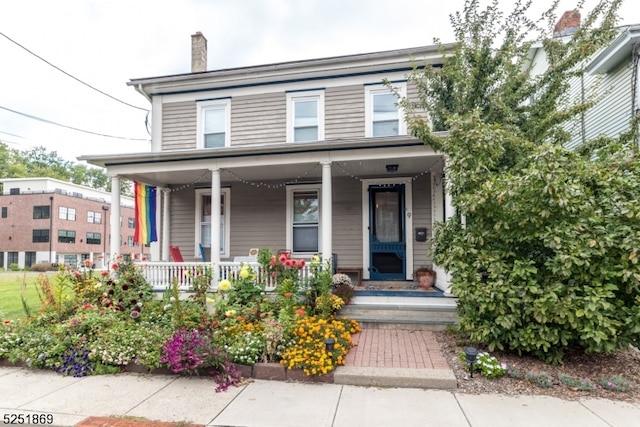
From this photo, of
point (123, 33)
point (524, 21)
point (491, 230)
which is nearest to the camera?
point (491, 230)

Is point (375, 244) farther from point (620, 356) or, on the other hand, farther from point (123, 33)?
point (123, 33)

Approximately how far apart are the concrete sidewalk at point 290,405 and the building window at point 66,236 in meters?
35.1

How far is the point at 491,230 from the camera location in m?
4.47

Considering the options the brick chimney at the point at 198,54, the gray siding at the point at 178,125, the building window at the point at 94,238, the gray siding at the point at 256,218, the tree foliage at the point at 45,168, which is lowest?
the building window at the point at 94,238

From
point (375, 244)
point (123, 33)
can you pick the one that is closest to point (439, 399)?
point (375, 244)

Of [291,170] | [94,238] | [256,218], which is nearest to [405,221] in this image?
[291,170]

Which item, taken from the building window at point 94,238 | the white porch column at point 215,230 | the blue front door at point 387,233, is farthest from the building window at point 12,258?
the blue front door at point 387,233

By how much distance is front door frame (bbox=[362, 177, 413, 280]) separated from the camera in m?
8.00

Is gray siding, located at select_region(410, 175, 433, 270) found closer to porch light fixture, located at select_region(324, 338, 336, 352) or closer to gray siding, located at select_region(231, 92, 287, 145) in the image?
gray siding, located at select_region(231, 92, 287, 145)

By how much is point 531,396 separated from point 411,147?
417 centimetres

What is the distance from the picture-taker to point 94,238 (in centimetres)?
3694

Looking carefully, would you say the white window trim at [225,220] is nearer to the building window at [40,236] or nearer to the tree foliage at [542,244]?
the tree foliage at [542,244]

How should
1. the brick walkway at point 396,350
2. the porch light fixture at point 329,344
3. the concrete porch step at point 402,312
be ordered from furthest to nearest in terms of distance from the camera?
the concrete porch step at point 402,312
the brick walkway at point 396,350
the porch light fixture at point 329,344

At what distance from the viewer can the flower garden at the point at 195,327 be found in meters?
4.14
